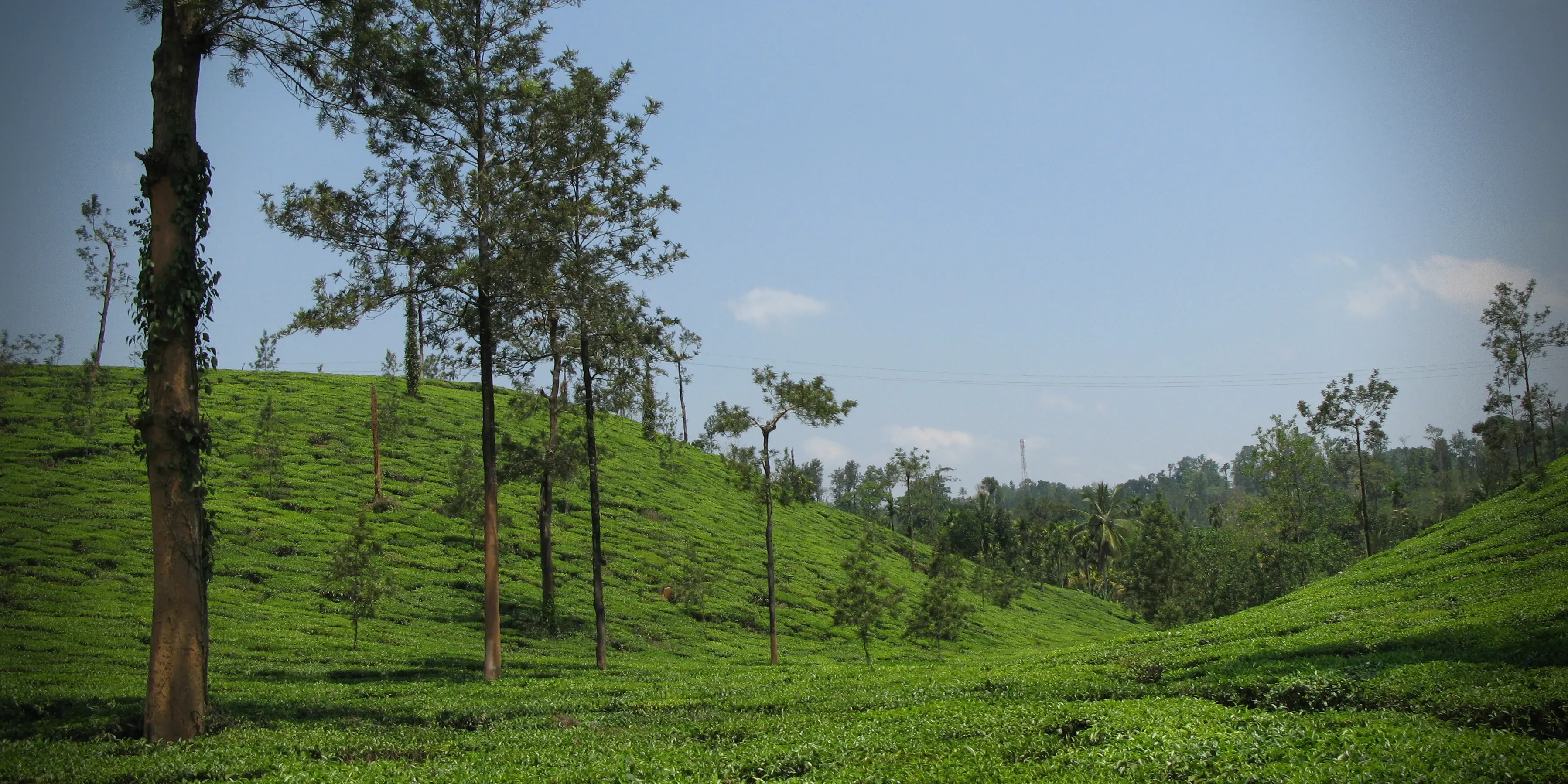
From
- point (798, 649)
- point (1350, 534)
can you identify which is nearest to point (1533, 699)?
point (798, 649)

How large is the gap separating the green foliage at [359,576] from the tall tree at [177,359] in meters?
22.6

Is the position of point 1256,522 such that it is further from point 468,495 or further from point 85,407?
point 85,407

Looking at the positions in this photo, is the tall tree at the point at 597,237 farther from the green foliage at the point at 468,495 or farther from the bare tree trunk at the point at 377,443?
the bare tree trunk at the point at 377,443

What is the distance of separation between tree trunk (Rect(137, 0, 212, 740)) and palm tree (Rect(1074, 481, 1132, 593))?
397ft

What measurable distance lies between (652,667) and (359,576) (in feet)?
44.9

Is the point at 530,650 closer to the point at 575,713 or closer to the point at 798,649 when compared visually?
the point at 798,649

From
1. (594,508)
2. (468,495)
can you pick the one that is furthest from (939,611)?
(468,495)

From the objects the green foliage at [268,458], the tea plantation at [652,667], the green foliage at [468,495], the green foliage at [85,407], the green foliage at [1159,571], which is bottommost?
the green foliage at [1159,571]

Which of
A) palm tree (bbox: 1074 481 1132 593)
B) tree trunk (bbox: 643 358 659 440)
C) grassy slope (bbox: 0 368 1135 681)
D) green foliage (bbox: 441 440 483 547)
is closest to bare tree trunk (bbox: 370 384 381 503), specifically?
grassy slope (bbox: 0 368 1135 681)

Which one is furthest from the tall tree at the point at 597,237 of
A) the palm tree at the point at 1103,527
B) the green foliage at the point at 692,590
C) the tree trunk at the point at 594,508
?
the palm tree at the point at 1103,527

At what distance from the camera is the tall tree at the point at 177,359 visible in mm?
14781

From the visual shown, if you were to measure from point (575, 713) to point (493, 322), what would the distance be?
14539 mm

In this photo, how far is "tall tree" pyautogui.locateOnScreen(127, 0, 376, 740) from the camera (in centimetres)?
1478

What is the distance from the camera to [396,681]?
27.7 meters
